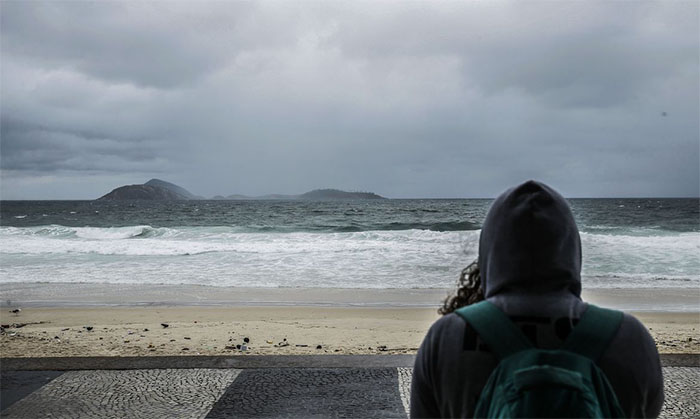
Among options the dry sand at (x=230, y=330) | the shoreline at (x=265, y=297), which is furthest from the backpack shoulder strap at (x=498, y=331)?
the shoreline at (x=265, y=297)

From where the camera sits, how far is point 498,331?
1191 millimetres

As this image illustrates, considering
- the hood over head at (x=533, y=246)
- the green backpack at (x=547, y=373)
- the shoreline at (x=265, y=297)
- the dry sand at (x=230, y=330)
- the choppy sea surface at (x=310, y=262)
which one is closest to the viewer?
the green backpack at (x=547, y=373)

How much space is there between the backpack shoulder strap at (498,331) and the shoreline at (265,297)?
806 cm

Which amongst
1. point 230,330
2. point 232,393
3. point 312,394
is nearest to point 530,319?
point 312,394

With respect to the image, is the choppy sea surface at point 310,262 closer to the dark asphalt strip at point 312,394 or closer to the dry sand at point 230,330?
the dry sand at point 230,330

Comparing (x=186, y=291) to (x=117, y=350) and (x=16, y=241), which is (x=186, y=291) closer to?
(x=117, y=350)

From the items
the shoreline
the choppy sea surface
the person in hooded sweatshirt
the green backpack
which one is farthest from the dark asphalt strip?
the shoreline

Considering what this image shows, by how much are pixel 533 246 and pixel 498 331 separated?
0.66ft

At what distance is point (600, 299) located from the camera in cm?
995

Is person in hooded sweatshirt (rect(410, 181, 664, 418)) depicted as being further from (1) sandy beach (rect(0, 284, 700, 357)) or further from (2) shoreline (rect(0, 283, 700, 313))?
(2) shoreline (rect(0, 283, 700, 313))

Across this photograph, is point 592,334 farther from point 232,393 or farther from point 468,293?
point 232,393

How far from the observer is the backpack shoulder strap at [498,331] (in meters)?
1.18

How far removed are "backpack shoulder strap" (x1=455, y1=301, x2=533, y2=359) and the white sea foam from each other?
865 cm

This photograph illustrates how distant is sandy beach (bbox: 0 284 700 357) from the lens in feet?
19.4
